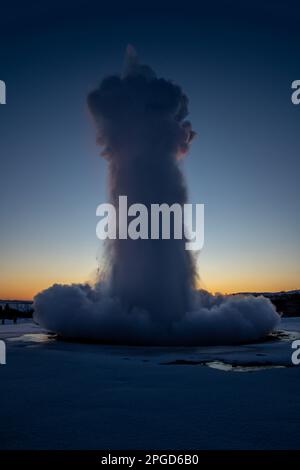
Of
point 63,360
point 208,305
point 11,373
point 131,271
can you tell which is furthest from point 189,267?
point 11,373

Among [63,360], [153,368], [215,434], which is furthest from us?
[63,360]

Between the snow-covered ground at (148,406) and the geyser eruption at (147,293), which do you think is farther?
the geyser eruption at (147,293)

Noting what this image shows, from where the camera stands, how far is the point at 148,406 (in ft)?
29.3

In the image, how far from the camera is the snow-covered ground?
6.68 metres

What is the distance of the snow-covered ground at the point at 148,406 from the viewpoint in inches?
263

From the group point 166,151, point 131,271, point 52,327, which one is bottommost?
point 52,327

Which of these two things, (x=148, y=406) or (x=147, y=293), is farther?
(x=147, y=293)

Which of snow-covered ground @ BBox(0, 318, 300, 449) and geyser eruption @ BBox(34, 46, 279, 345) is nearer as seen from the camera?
snow-covered ground @ BBox(0, 318, 300, 449)
